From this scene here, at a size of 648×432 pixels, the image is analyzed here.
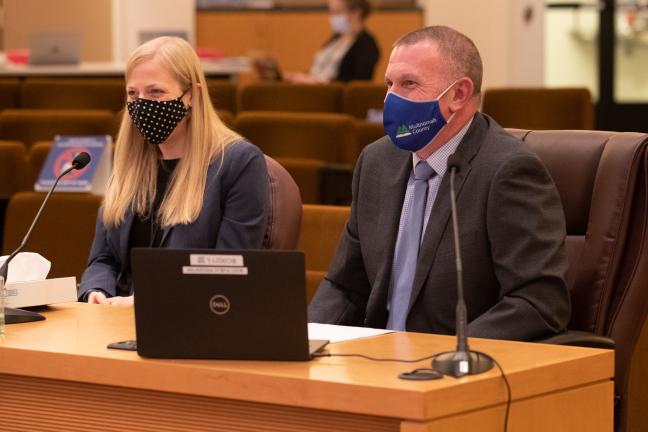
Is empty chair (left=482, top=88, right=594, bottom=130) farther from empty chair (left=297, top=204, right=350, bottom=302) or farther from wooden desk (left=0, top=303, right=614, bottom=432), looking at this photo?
wooden desk (left=0, top=303, right=614, bottom=432)

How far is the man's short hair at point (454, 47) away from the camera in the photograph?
3.01 metres

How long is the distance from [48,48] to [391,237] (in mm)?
7685

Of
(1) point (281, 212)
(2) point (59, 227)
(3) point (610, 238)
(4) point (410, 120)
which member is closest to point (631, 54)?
(2) point (59, 227)

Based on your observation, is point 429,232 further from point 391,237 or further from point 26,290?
point 26,290

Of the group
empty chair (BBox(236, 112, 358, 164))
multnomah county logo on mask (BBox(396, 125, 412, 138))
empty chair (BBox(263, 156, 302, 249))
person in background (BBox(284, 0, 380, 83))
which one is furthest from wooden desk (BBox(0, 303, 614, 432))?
person in background (BBox(284, 0, 380, 83))

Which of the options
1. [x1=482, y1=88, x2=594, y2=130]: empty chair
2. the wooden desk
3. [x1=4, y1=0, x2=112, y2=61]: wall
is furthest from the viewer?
[x1=4, y1=0, x2=112, y2=61]: wall

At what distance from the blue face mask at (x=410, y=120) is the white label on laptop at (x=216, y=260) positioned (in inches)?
32.8

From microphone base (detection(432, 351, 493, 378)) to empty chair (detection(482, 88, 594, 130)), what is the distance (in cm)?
489

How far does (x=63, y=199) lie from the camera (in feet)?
16.8

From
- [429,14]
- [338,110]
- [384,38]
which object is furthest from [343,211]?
[384,38]

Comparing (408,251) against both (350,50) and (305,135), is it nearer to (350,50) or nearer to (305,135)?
(305,135)

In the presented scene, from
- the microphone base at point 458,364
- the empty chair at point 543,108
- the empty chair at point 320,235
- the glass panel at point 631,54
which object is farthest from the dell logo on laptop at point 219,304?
the glass panel at point 631,54

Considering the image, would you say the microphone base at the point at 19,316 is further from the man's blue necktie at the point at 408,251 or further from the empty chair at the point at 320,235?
the empty chair at the point at 320,235

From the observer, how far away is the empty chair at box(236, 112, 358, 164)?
646 centimetres
